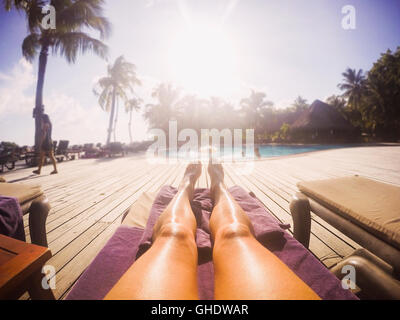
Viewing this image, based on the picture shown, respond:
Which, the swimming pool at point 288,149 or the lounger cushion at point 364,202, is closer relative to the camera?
the lounger cushion at point 364,202

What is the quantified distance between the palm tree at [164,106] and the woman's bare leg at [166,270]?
2670 centimetres

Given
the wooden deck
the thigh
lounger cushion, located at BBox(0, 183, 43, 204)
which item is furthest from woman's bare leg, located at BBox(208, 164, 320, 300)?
lounger cushion, located at BBox(0, 183, 43, 204)

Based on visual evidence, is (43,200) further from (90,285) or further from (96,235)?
(90,285)

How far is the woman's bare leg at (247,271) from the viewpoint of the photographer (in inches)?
24.9

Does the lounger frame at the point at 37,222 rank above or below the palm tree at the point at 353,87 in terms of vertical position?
below

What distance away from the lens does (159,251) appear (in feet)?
2.81

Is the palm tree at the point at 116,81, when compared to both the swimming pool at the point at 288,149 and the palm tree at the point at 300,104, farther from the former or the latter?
the palm tree at the point at 300,104

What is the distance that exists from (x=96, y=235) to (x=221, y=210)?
4.73 ft

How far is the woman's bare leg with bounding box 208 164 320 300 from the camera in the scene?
0.63 m

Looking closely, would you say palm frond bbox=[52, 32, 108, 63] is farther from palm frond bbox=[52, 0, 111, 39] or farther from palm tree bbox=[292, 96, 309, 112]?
palm tree bbox=[292, 96, 309, 112]

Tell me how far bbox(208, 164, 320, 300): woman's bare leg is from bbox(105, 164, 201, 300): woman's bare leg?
0.14 m

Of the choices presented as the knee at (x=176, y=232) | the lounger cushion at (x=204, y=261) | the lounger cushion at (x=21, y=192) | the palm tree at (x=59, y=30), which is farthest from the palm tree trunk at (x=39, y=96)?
the knee at (x=176, y=232)

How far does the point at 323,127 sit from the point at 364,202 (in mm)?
23352
